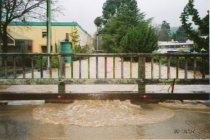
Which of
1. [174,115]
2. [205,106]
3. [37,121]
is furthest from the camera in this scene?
[205,106]

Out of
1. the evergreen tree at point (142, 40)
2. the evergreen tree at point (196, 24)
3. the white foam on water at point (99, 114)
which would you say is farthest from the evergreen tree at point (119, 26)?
the white foam on water at point (99, 114)

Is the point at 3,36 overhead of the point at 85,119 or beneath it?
overhead

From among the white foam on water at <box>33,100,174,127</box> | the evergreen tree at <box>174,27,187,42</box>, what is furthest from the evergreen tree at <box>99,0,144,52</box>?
the white foam on water at <box>33,100,174,127</box>

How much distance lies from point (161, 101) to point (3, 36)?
17222 millimetres

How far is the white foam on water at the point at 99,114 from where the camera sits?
6.51 meters

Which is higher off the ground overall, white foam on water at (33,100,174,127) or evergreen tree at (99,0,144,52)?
evergreen tree at (99,0,144,52)

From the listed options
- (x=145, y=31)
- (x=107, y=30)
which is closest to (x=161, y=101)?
(x=145, y=31)

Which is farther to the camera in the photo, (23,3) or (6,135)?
(23,3)

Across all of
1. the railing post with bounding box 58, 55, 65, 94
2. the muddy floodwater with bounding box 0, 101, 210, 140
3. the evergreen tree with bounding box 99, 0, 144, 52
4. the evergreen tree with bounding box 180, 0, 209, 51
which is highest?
the evergreen tree with bounding box 99, 0, 144, 52

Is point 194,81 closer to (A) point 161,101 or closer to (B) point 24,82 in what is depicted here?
(A) point 161,101

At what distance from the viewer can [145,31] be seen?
1217 inches

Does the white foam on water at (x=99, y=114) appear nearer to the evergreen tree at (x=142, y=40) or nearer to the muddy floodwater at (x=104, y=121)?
the muddy floodwater at (x=104, y=121)

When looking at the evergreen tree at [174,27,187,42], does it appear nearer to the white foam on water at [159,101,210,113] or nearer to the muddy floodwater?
the white foam on water at [159,101,210,113]

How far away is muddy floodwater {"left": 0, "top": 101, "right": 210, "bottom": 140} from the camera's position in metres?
5.53
